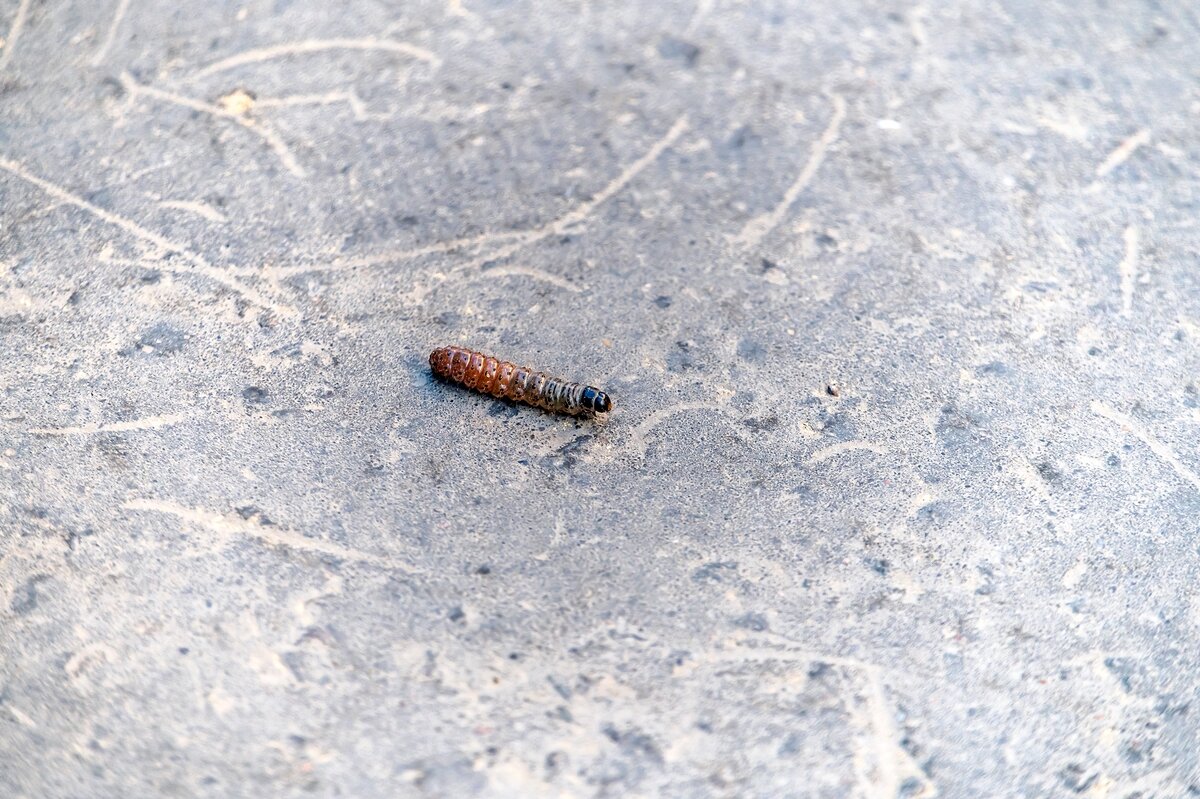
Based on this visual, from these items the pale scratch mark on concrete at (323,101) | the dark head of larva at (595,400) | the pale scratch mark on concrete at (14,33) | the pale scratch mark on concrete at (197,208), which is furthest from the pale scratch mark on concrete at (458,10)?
the dark head of larva at (595,400)

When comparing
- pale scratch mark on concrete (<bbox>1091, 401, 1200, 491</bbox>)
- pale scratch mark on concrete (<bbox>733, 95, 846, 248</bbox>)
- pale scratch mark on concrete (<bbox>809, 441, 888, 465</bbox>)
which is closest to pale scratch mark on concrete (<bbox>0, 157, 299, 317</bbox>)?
pale scratch mark on concrete (<bbox>733, 95, 846, 248</bbox>)

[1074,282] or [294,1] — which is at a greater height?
[294,1]

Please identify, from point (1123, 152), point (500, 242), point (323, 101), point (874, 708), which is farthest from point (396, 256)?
point (1123, 152)

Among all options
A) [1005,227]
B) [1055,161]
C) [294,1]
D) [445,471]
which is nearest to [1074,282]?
[1005,227]

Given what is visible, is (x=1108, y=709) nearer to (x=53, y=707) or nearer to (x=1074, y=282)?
(x=1074, y=282)

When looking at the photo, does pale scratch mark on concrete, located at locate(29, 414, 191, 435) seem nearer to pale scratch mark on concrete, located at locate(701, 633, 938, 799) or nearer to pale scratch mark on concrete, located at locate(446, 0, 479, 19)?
pale scratch mark on concrete, located at locate(701, 633, 938, 799)

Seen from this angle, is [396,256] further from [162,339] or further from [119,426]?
[119,426]

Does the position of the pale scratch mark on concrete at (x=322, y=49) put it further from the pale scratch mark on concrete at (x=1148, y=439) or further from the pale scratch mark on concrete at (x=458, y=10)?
the pale scratch mark on concrete at (x=1148, y=439)
